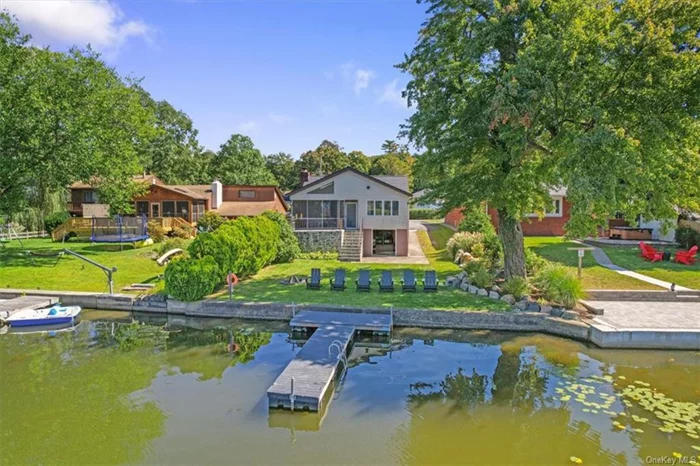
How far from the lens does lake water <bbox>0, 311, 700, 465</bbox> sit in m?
7.18

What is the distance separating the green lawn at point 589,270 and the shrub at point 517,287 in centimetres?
289

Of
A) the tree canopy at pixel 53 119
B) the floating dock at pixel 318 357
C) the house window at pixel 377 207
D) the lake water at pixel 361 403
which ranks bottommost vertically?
the lake water at pixel 361 403

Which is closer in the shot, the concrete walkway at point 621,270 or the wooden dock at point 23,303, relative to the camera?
the wooden dock at point 23,303

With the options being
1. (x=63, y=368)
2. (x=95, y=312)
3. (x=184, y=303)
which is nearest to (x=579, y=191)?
(x=184, y=303)

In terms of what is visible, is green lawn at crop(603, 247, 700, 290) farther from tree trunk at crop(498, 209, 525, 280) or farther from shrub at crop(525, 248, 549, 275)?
tree trunk at crop(498, 209, 525, 280)

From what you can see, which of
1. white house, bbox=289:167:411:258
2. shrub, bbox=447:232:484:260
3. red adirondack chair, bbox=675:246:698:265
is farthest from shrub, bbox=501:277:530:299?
white house, bbox=289:167:411:258

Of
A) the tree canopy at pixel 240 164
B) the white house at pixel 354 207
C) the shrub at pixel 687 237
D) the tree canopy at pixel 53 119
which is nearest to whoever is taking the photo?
the tree canopy at pixel 53 119

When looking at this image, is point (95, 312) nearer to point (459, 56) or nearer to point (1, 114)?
point (1, 114)

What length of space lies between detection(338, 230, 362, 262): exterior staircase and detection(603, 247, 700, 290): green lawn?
42.2ft

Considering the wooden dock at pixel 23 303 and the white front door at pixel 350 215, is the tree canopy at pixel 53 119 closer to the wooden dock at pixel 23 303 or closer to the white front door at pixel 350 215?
the wooden dock at pixel 23 303

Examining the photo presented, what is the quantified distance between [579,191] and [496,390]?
20.3ft

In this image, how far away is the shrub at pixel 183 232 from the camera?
93.7ft

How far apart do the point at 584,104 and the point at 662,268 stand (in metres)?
9.74

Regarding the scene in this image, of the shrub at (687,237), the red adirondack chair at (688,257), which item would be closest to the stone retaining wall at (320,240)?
the red adirondack chair at (688,257)
